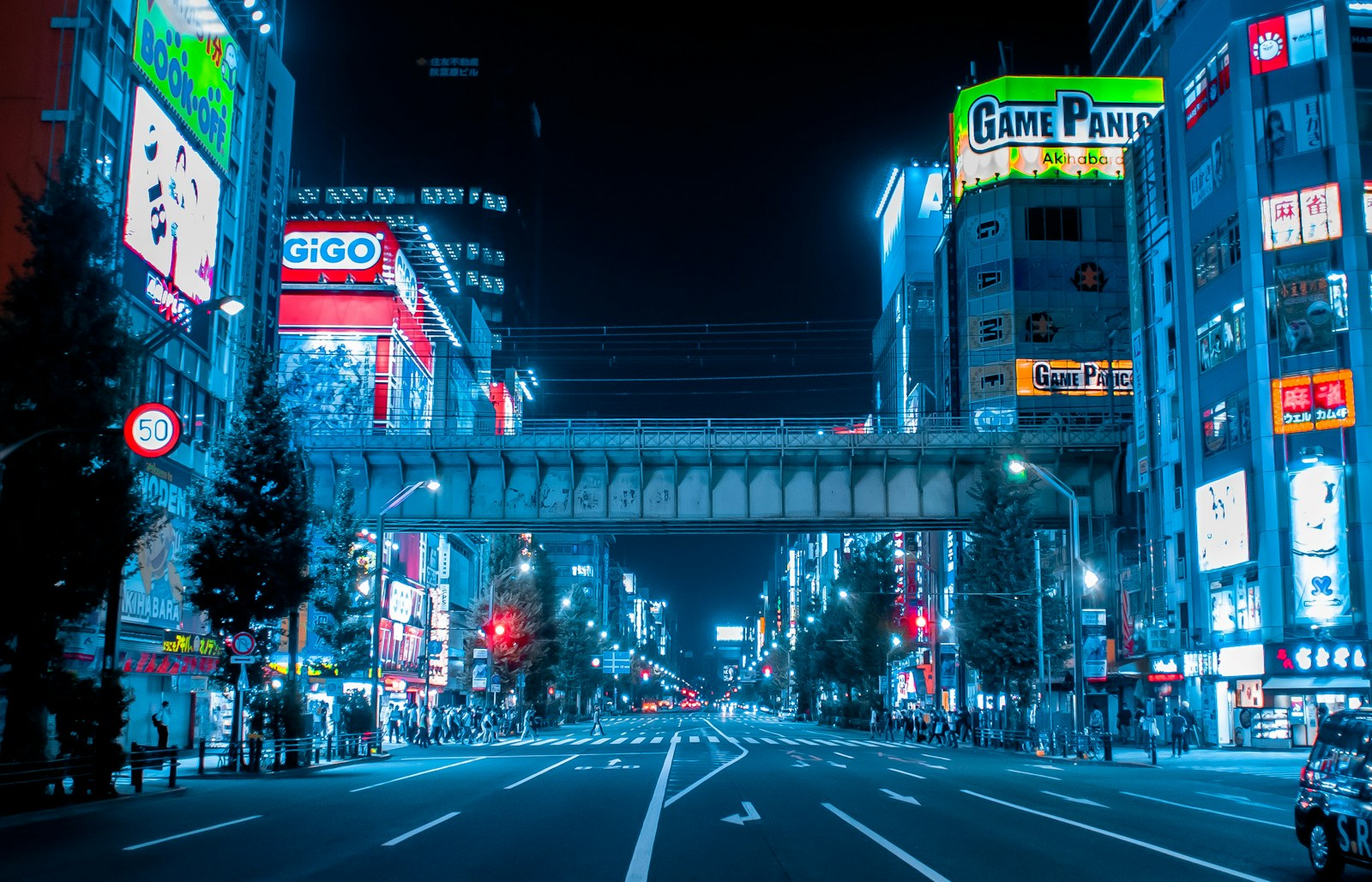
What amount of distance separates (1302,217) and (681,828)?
3996cm

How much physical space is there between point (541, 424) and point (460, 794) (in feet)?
81.2

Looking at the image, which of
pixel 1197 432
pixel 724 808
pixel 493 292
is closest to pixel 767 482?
pixel 1197 432

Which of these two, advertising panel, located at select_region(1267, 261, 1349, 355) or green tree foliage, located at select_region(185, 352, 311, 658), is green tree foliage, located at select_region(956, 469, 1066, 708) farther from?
green tree foliage, located at select_region(185, 352, 311, 658)

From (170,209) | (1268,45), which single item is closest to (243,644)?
(170,209)

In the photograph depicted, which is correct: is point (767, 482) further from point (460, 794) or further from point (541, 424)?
point (460, 794)

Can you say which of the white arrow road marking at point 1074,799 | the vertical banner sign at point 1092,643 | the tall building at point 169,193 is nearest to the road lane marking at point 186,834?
the white arrow road marking at point 1074,799

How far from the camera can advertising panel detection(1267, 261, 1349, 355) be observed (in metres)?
45.3

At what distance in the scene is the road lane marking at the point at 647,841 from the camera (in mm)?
12602

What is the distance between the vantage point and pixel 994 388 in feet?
271

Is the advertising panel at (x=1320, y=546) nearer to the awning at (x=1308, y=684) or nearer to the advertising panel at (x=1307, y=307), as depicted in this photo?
the awning at (x=1308, y=684)

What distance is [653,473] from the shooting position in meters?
46.8

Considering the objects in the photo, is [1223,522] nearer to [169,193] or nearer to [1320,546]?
[1320,546]

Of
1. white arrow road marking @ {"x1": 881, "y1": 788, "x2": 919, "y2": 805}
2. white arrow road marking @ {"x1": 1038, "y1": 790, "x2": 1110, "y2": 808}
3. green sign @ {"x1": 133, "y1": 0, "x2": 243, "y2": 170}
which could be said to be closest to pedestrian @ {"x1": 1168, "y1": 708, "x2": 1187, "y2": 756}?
white arrow road marking @ {"x1": 1038, "y1": 790, "x2": 1110, "y2": 808}

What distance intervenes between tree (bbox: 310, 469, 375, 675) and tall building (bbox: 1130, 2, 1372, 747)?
32.1m
